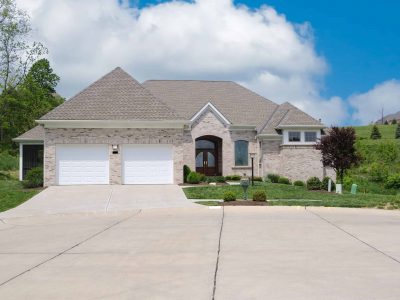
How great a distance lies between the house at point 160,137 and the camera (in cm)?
2722

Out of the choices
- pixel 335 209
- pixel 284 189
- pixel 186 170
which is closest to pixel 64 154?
pixel 186 170

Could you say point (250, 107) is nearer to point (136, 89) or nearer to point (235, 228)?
point (136, 89)

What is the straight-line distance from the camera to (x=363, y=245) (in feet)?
34.4

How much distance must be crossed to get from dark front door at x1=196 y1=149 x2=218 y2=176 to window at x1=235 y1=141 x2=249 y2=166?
7.48 feet

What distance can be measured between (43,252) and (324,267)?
586cm

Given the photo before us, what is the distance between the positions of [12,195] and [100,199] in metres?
4.80

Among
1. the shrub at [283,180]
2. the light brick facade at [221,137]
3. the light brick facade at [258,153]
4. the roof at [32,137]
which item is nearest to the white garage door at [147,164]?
the light brick facade at [258,153]

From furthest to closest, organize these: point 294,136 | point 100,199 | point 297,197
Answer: point 294,136 < point 297,197 < point 100,199

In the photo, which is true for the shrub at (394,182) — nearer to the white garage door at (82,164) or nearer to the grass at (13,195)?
the white garage door at (82,164)

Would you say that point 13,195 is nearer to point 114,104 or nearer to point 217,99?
point 114,104

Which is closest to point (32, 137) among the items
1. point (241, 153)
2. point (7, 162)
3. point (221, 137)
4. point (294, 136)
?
point (221, 137)

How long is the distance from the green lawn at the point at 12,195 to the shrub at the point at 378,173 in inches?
1181

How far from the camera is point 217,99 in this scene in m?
39.4

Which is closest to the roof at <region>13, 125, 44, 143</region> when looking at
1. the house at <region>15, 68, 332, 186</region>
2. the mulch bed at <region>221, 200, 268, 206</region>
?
the house at <region>15, 68, 332, 186</region>
